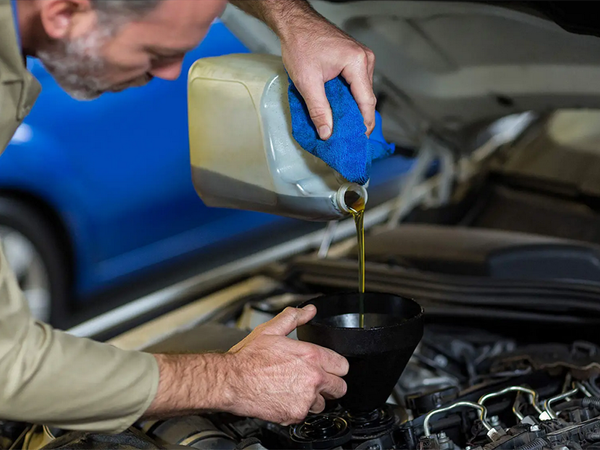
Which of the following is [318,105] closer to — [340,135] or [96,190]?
[340,135]

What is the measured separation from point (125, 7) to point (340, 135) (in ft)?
1.19

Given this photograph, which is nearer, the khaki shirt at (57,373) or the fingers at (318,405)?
the khaki shirt at (57,373)

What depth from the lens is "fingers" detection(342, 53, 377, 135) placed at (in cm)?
114

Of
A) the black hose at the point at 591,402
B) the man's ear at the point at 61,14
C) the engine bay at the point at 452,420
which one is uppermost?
the man's ear at the point at 61,14

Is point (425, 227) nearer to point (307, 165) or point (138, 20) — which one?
point (307, 165)

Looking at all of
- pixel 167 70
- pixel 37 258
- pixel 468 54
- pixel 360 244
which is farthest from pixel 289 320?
pixel 37 258

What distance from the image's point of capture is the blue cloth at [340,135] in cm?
110

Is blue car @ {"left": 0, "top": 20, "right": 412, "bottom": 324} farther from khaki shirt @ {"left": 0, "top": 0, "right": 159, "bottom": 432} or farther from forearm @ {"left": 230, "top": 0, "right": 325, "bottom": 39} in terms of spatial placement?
khaki shirt @ {"left": 0, "top": 0, "right": 159, "bottom": 432}

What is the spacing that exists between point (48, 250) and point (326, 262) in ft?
4.60

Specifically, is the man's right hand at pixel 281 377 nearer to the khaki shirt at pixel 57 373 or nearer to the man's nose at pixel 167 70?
the khaki shirt at pixel 57 373

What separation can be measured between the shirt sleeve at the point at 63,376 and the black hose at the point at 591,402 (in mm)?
668


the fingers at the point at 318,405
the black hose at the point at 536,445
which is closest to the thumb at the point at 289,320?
the fingers at the point at 318,405

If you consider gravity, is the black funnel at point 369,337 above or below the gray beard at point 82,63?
below

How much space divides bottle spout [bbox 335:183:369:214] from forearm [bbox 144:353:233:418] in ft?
1.14
